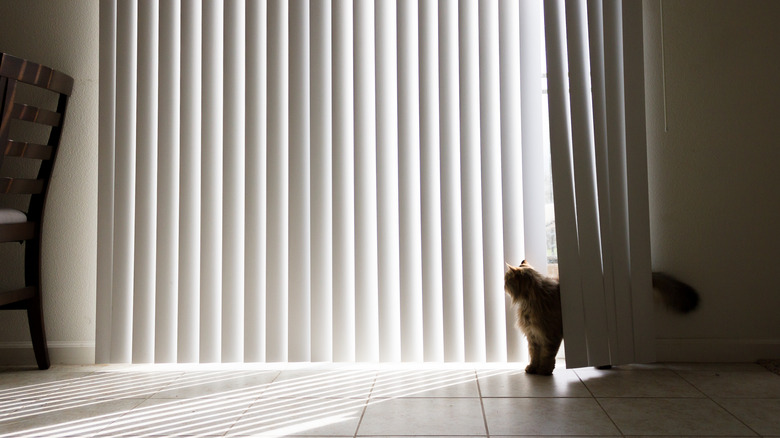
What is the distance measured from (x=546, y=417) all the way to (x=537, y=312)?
1.61ft

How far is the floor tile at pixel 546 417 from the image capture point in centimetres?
148

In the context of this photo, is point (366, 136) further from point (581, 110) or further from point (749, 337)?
point (749, 337)

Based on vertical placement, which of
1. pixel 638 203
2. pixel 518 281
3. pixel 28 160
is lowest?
pixel 518 281

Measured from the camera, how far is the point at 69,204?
7.52ft

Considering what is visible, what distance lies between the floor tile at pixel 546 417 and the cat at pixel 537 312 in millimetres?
295

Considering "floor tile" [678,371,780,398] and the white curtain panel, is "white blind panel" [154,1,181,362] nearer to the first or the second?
the white curtain panel

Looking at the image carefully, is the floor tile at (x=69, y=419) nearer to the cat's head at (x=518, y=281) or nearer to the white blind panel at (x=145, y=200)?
the white blind panel at (x=145, y=200)

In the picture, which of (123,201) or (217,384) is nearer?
(217,384)

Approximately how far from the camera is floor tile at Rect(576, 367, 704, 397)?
1.79m

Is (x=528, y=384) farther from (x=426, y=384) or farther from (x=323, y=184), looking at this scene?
(x=323, y=184)

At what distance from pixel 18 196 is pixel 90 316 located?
54cm

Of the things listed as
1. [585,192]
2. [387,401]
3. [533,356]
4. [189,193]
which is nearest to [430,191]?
[585,192]

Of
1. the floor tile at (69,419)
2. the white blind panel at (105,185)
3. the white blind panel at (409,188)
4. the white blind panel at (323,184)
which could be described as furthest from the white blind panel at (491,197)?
the white blind panel at (105,185)

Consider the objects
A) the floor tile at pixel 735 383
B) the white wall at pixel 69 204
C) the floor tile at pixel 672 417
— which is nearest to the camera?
the floor tile at pixel 672 417
